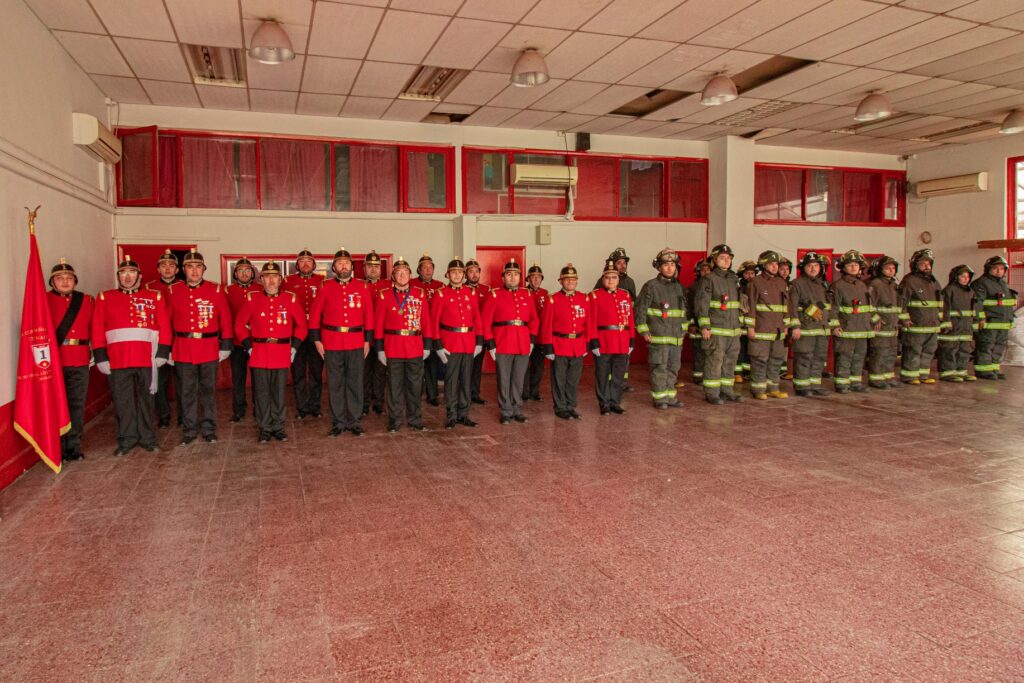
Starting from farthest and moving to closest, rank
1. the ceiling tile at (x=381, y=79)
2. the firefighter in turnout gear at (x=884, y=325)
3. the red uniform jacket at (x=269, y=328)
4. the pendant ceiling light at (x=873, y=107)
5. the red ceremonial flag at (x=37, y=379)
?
the firefighter in turnout gear at (x=884, y=325)
the pendant ceiling light at (x=873, y=107)
the ceiling tile at (x=381, y=79)
the red uniform jacket at (x=269, y=328)
the red ceremonial flag at (x=37, y=379)

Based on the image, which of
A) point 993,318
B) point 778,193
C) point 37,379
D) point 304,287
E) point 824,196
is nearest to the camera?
point 37,379

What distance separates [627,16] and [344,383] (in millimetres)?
4473

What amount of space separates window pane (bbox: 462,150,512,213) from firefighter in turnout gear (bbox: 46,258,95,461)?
607 centimetres

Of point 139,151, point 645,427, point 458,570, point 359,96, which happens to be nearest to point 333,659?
point 458,570

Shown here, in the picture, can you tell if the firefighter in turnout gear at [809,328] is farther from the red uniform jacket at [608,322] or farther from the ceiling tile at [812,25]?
the ceiling tile at [812,25]

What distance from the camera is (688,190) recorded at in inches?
464

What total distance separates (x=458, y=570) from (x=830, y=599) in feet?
5.85

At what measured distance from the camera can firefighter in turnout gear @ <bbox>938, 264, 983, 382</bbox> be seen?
9.67 metres

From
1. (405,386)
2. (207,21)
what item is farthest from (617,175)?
(207,21)

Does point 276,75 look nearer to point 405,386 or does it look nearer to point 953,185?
point 405,386

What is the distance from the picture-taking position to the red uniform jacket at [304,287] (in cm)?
777

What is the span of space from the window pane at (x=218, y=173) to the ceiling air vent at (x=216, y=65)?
4.40ft

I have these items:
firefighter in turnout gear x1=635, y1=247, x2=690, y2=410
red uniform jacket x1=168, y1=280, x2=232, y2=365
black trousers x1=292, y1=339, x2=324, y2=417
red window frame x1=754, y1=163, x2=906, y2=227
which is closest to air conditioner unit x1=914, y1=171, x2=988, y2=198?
red window frame x1=754, y1=163, x2=906, y2=227

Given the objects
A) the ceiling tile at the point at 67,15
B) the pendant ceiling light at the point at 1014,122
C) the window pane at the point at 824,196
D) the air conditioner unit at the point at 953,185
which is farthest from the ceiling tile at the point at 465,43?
the air conditioner unit at the point at 953,185
